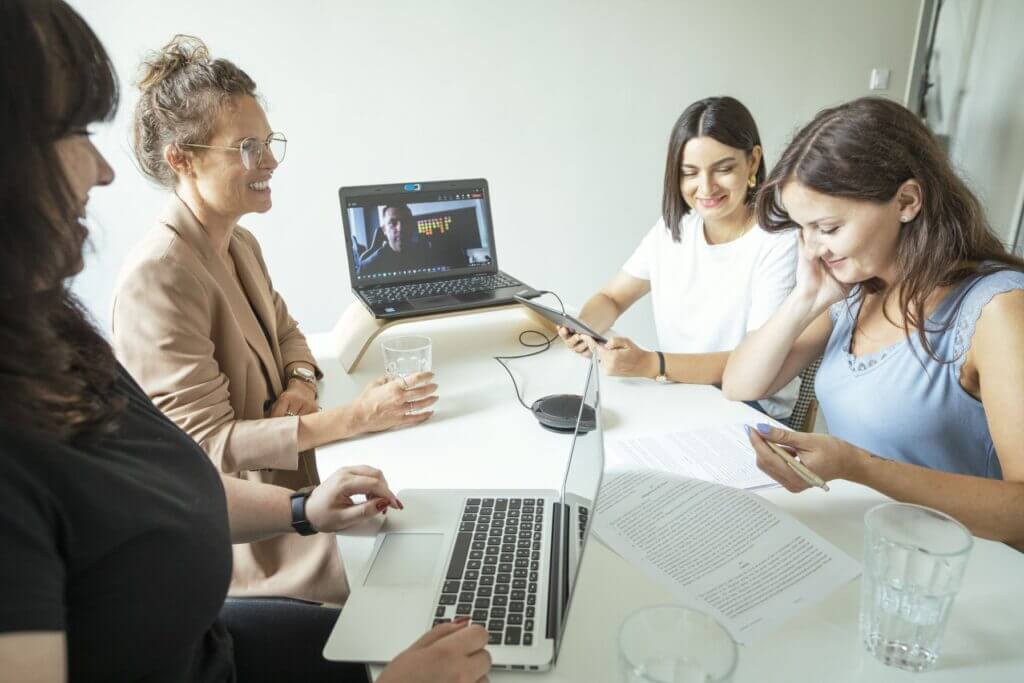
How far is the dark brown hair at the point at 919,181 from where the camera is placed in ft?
3.81

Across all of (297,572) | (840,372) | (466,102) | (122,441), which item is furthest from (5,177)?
(466,102)

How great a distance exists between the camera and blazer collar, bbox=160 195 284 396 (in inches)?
49.8

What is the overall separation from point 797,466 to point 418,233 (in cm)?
115

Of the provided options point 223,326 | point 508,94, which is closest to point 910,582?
point 223,326

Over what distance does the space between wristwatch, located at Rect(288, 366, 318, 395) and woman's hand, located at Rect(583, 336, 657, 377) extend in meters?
0.61

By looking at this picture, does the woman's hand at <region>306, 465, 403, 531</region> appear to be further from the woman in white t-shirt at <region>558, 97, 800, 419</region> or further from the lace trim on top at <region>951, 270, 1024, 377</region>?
the lace trim on top at <region>951, 270, 1024, 377</region>

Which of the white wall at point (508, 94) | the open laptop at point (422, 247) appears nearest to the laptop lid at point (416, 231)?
the open laptop at point (422, 247)

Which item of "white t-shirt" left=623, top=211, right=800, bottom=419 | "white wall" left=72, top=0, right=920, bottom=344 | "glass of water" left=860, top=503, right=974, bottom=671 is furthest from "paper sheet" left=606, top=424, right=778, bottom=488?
"white wall" left=72, top=0, right=920, bottom=344

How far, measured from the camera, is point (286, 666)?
1008 mm

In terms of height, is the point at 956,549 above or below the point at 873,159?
below

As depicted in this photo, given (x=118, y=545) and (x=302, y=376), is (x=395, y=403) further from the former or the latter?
(x=118, y=545)

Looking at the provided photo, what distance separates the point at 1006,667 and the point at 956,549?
12 centimetres

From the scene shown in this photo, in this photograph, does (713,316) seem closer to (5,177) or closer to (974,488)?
(974,488)

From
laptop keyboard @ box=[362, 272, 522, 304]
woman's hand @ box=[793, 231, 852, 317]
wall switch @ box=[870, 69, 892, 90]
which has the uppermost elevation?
wall switch @ box=[870, 69, 892, 90]
